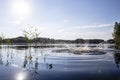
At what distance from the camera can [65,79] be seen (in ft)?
69.6

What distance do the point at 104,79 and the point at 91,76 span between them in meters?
1.91

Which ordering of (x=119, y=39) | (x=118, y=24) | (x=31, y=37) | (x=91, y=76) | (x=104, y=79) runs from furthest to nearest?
(x=118, y=24), (x=119, y=39), (x=31, y=37), (x=91, y=76), (x=104, y=79)

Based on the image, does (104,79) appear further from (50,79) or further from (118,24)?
(118,24)

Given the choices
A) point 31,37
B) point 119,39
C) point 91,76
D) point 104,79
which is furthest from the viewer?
point 119,39

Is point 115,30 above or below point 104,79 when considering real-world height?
above

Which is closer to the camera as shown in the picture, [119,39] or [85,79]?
[85,79]

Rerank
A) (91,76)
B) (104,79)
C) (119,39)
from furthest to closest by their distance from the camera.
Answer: (119,39) < (91,76) < (104,79)

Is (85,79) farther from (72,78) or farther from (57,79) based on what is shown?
(57,79)

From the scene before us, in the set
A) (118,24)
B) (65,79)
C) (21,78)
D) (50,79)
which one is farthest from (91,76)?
(118,24)

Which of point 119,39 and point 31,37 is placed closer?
point 31,37

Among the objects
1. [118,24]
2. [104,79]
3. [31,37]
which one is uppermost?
[118,24]

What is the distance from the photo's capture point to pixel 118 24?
11719cm

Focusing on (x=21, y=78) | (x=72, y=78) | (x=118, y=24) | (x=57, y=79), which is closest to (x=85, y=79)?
(x=72, y=78)

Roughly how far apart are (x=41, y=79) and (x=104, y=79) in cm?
718
